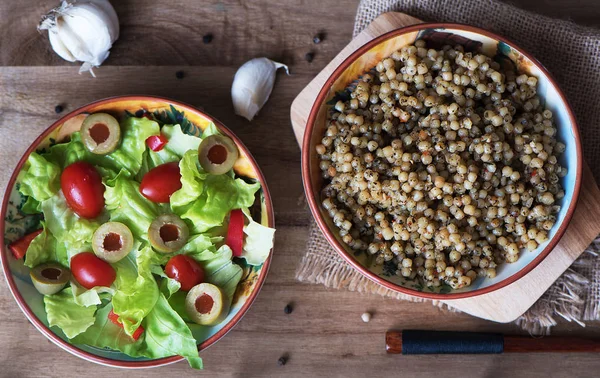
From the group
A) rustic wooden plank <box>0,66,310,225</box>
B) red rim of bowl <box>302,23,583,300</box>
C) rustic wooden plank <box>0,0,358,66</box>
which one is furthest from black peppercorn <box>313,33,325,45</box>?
red rim of bowl <box>302,23,583,300</box>

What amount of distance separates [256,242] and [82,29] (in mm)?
978

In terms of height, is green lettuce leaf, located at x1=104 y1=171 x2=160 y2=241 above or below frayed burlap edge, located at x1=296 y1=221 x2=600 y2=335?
above

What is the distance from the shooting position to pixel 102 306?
6.75 ft

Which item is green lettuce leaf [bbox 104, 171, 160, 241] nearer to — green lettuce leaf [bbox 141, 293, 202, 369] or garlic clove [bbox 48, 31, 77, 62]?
green lettuce leaf [bbox 141, 293, 202, 369]

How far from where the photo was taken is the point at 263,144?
224cm

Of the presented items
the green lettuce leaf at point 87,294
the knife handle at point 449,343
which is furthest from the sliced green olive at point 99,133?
the knife handle at point 449,343

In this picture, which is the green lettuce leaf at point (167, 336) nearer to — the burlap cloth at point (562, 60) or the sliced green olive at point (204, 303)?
the sliced green olive at point (204, 303)

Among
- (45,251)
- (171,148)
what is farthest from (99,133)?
(45,251)

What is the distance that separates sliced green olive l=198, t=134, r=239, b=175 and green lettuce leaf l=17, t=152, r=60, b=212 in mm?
520

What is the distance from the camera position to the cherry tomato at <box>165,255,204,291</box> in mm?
1978

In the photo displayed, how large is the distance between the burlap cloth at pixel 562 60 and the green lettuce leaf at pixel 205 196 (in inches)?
30.6

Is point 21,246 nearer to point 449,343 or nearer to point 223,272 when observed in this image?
point 223,272

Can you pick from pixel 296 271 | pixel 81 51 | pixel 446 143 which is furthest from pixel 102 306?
pixel 446 143

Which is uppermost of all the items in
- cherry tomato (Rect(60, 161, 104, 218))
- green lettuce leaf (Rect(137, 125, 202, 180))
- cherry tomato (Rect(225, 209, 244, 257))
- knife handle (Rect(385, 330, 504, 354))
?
green lettuce leaf (Rect(137, 125, 202, 180))
